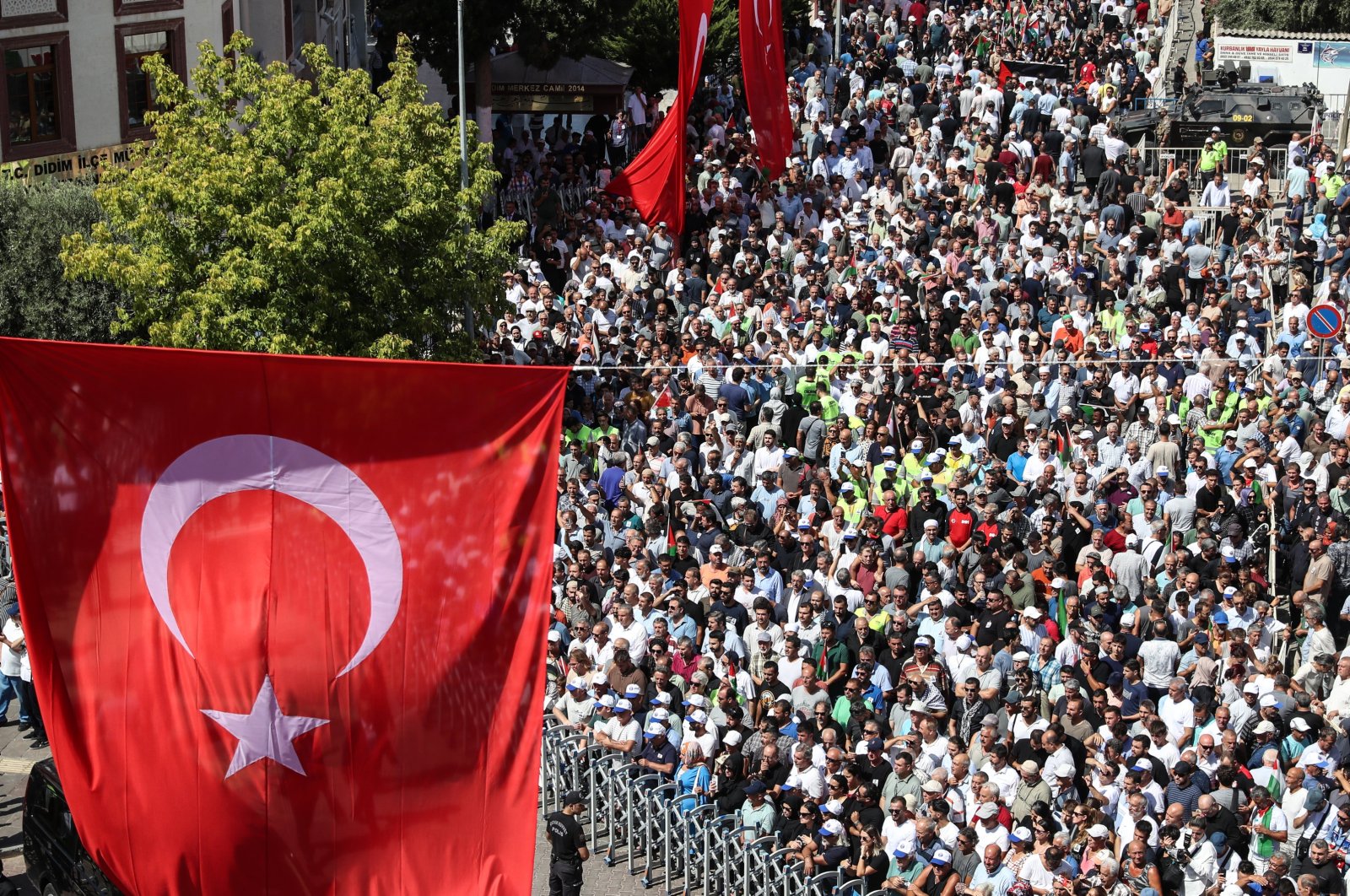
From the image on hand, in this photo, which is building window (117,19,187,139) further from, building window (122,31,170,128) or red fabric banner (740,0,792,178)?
red fabric banner (740,0,792,178)

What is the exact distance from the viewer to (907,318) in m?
21.7

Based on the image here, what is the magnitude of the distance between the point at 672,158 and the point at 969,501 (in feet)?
26.1

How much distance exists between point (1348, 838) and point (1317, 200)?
1320 centimetres

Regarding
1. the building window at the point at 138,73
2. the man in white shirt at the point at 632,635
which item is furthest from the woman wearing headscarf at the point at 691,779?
the building window at the point at 138,73

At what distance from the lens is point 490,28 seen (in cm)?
3375

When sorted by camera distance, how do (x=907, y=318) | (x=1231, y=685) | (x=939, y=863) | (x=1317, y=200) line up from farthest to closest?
(x=1317, y=200), (x=907, y=318), (x=1231, y=685), (x=939, y=863)

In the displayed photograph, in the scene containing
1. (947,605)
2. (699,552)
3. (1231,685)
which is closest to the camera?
(1231,685)

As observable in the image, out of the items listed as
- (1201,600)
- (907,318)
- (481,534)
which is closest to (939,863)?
(1201,600)

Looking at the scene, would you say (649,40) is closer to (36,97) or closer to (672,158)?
(36,97)

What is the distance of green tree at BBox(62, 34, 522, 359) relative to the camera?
1952cm

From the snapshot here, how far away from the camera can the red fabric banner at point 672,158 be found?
2334cm

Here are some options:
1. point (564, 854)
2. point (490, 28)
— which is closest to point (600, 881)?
point (564, 854)

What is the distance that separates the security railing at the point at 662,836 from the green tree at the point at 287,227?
6.32 m

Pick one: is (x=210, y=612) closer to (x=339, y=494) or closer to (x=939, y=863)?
(x=339, y=494)
